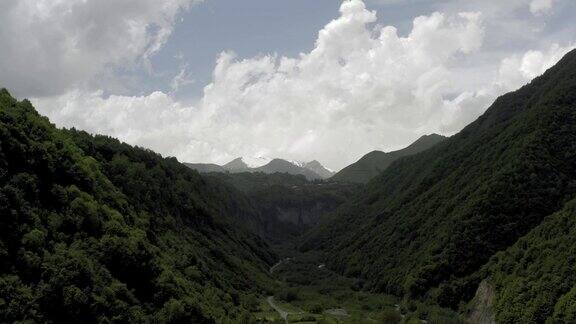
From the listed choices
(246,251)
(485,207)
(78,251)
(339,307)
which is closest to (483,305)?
(485,207)

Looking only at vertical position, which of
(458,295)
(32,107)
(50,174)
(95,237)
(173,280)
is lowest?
(458,295)

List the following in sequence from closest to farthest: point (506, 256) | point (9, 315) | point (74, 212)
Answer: point (9, 315)
point (74, 212)
point (506, 256)

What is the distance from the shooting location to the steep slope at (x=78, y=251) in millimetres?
68188

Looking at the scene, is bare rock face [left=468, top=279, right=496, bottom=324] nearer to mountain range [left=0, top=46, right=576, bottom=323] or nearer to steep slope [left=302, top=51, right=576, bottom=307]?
mountain range [left=0, top=46, right=576, bottom=323]

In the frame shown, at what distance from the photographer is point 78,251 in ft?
255

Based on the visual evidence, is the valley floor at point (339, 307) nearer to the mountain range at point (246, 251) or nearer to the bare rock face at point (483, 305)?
the mountain range at point (246, 251)

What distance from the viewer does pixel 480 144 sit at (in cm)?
19462

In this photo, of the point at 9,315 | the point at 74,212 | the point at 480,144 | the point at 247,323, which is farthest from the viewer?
the point at 480,144

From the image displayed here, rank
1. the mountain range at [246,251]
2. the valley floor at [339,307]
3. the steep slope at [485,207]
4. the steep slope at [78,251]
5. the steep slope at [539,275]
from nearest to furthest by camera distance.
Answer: the steep slope at [78,251]
the mountain range at [246,251]
the steep slope at [539,275]
the valley floor at [339,307]
the steep slope at [485,207]

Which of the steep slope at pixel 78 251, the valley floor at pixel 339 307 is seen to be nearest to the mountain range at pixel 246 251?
the steep slope at pixel 78 251

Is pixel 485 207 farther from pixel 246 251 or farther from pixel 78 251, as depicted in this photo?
pixel 78 251

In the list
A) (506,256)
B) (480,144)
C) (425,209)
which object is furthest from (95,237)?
(480,144)

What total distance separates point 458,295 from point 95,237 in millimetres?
79857

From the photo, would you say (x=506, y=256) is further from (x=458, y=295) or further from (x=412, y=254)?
(x=412, y=254)
